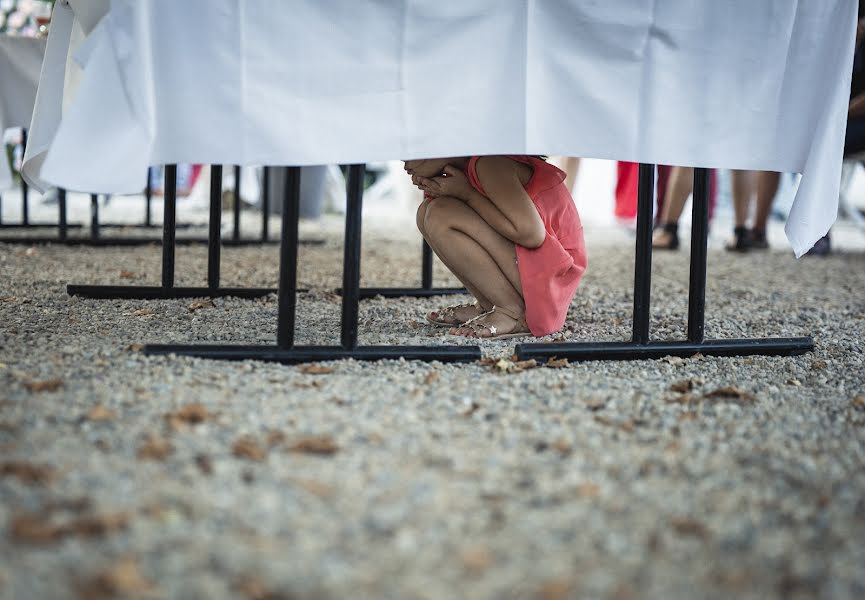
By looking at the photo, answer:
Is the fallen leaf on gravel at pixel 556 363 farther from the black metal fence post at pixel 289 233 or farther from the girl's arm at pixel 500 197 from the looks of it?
the black metal fence post at pixel 289 233

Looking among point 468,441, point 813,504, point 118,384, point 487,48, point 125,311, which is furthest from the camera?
point 125,311

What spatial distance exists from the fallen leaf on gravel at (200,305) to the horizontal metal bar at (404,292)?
0.41 metres

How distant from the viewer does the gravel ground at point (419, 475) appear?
801 mm

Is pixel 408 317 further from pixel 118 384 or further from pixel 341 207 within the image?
A: pixel 341 207

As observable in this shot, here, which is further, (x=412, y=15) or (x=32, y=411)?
(x=412, y=15)

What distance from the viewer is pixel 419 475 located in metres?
1.02

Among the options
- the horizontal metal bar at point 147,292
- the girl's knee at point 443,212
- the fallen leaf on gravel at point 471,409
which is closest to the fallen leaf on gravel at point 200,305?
the horizontal metal bar at point 147,292

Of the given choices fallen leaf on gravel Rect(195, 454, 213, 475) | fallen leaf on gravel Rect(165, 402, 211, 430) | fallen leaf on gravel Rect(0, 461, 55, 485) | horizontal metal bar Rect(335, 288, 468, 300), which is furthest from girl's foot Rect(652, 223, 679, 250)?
fallen leaf on gravel Rect(0, 461, 55, 485)

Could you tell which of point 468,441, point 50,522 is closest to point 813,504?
point 468,441

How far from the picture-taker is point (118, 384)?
4.32 ft

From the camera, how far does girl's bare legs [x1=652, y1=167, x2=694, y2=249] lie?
423 cm

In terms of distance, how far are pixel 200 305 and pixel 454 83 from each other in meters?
1.09

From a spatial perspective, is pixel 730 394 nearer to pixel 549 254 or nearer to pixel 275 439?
pixel 549 254

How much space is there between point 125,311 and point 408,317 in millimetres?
694
